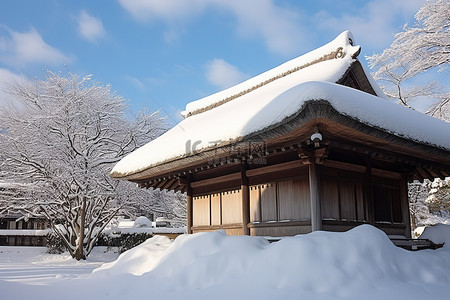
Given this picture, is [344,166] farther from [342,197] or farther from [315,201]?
[315,201]

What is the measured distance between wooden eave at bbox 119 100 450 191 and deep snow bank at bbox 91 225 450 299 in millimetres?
1541

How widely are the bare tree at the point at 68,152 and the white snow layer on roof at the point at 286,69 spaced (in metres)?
5.29

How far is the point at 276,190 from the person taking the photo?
8242 millimetres

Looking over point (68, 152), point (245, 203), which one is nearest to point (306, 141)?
point (245, 203)

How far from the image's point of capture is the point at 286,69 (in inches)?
449

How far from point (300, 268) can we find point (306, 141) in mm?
2155

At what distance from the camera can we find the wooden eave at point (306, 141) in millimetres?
5828

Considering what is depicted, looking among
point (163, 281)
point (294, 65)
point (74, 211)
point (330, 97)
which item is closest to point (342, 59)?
point (294, 65)

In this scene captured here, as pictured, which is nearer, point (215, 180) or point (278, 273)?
point (278, 273)

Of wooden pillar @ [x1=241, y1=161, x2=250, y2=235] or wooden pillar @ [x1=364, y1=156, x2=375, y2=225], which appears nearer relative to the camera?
wooden pillar @ [x1=364, y1=156, x2=375, y2=225]

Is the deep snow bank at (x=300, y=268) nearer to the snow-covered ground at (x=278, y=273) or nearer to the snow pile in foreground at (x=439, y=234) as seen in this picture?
the snow-covered ground at (x=278, y=273)

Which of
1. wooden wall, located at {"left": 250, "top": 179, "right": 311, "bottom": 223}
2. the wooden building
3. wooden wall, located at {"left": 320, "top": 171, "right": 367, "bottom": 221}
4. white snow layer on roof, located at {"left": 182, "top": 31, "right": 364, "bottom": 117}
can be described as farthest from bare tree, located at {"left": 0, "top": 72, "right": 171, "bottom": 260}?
wooden wall, located at {"left": 320, "top": 171, "right": 367, "bottom": 221}

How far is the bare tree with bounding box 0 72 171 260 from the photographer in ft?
55.0

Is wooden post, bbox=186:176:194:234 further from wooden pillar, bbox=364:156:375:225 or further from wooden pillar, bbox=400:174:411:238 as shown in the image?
wooden pillar, bbox=400:174:411:238
